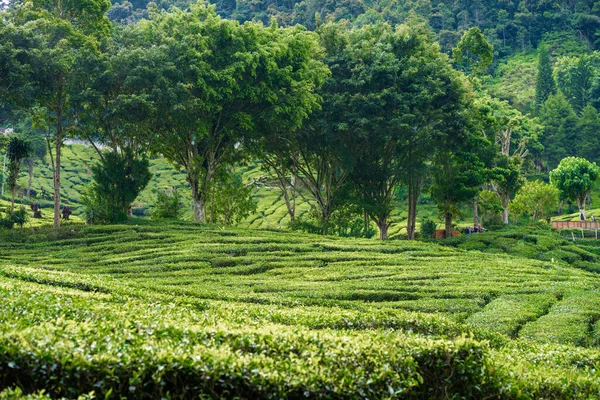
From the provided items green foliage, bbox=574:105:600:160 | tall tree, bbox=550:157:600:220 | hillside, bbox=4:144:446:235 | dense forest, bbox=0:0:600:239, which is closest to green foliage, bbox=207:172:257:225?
dense forest, bbox=0:0:600:239

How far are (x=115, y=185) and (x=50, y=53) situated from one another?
670 centimetres

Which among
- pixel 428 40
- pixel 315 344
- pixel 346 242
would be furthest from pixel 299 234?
pixel 315 344

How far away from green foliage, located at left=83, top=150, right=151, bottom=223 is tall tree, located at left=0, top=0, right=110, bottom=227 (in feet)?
5.82

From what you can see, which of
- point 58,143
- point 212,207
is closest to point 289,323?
point 58,143

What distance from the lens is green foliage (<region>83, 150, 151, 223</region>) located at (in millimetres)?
32344

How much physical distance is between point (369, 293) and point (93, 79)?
1879 cm

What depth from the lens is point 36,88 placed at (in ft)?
97.5

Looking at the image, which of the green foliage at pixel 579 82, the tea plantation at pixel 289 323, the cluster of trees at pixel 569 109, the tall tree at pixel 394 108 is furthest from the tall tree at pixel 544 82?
the tea plantation at pixel 289 323

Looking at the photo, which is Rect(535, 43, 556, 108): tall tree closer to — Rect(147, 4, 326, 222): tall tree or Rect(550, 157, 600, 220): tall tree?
Rect(550, 157, 600, 220): tall tree

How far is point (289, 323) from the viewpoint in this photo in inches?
453

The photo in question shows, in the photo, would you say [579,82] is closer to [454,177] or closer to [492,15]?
[492,15]

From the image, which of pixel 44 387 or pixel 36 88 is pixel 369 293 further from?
pixel 36 88

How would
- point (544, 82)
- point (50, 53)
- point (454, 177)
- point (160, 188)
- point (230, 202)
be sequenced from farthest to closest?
point (544, 82), point (160, 188), point (230, 202), point (454, 177), point (50, 53)

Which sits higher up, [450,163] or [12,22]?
[12,22]
